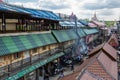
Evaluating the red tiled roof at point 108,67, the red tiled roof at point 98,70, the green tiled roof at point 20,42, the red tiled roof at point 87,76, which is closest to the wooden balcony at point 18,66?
the green tiled roof at point 20,42

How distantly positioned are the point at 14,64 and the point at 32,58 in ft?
19.2

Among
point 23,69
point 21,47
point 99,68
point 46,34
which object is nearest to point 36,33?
point 46,34

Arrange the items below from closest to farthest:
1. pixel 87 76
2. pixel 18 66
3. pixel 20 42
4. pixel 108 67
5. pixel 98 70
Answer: pixel 87 76 → pixel 98 70 → pixel 18 66 → pixel 108 67 → pixel 20 42

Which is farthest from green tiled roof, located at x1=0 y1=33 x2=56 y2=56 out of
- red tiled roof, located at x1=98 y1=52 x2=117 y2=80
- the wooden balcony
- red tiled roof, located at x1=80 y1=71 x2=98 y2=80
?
red tiled roof, located at x1=98 y1=52 x2=117 y2=80

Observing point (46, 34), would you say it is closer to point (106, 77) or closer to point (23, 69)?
point (23, 69)

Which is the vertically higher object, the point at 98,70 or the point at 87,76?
the point at 87,76

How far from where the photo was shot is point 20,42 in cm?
2791

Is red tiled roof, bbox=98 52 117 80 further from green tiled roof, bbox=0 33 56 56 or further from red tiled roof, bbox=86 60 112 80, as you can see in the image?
green tiled roof, bbox=0 33 56 56

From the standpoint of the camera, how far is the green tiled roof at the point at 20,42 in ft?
78.3

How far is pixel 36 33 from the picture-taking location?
3538 cm

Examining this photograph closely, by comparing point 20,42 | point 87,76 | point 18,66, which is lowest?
point 18,66

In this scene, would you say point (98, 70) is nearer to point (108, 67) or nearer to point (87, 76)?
point (108, 67)

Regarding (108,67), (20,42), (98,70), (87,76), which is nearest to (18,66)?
(20,42)

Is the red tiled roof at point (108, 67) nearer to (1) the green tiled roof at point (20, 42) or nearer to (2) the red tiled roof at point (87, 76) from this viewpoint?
(2) the red tiled roof at point (87, 76)
